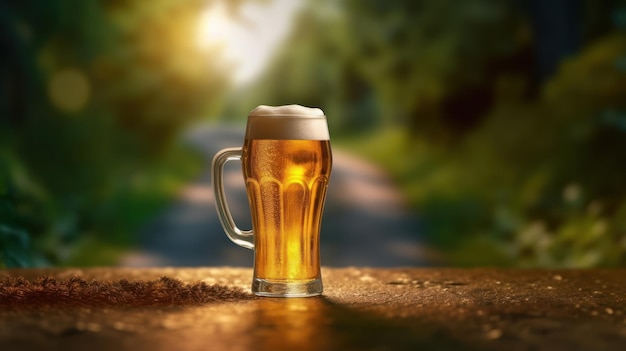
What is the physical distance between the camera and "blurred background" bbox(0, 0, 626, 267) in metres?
5.65

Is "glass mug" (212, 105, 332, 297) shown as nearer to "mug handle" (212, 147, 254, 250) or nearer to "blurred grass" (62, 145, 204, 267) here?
"mug handle" (212, 147, 254, 250)

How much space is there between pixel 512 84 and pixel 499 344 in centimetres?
595

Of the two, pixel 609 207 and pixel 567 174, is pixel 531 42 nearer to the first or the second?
pixel 567 174

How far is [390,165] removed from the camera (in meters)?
8.20

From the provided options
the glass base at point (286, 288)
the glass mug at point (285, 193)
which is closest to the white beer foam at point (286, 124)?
the glass mug at point (285, 193)

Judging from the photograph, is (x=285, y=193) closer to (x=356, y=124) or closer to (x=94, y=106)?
(x=94, y=106)

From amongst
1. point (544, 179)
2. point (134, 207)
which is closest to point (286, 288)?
point (544, 179)

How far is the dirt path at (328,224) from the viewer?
6.76m

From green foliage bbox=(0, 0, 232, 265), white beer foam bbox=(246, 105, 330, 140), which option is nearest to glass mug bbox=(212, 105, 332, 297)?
white beer foam bbox=(246, 105, 330, 140)

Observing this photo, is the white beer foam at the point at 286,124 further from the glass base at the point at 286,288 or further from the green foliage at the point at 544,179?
the green foliage at the point at 544,179

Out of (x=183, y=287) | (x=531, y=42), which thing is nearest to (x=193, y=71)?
(x=531, y=42)

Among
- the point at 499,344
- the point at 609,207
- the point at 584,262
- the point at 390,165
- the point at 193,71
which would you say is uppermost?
the point at 193,71

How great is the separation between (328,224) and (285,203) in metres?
5.83

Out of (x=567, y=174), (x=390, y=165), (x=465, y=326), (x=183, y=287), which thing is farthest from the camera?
(x=390, y=165)
